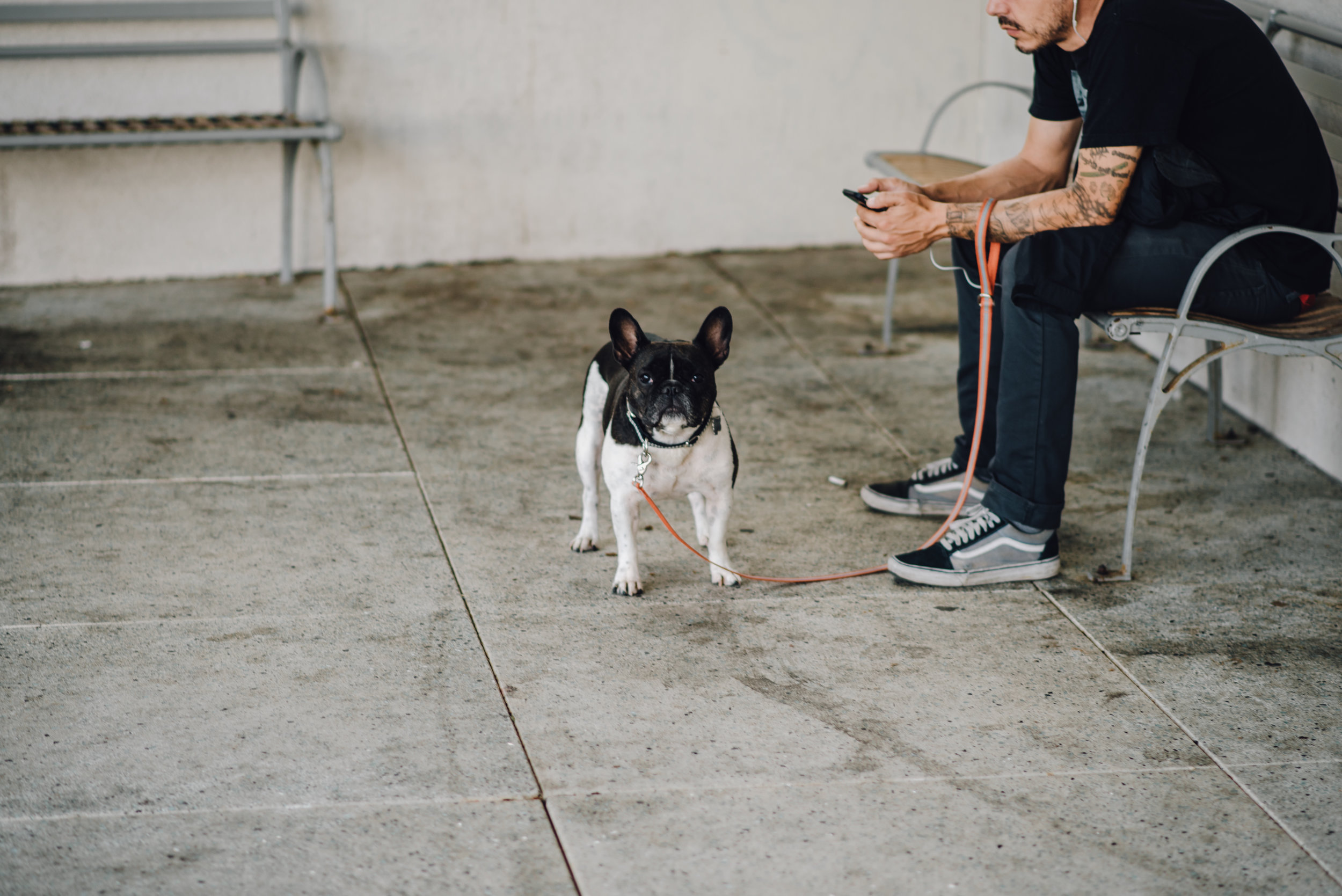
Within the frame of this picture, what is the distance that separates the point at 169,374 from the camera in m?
5.14

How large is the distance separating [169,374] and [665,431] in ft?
8.93

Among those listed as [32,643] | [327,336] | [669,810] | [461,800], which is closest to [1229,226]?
[669,810]

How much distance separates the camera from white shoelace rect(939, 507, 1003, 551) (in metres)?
3.55

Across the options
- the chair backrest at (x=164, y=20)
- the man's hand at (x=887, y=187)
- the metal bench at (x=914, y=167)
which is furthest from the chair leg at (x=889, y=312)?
the chair backrest at (x=164, y=20)

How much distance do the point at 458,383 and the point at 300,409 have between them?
2.01 feet

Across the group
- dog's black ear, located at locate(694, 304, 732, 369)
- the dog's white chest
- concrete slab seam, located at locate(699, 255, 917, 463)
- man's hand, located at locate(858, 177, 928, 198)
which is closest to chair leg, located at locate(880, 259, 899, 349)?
concrete slab seam, located at locate(699, 255, 917, 463)

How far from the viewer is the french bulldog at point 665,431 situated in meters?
3.18

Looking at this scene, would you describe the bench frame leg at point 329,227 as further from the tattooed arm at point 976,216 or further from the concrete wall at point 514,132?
the tattooed arm at point 976,216

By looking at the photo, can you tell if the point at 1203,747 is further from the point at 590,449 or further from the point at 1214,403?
the point at 1214,403

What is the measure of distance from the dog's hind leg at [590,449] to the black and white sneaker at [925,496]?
88cm

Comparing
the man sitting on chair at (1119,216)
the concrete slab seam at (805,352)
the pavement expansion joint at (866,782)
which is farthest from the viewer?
the concrete slab seam at (805,352)

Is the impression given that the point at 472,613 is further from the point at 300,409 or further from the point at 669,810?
the point at 300,409

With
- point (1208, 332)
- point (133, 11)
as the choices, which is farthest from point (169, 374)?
point (1208, 332)

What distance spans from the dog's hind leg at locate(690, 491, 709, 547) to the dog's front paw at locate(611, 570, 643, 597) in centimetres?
27
